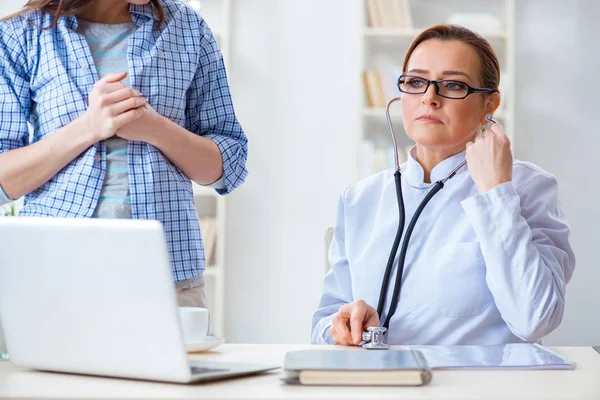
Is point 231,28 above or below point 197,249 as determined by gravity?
above

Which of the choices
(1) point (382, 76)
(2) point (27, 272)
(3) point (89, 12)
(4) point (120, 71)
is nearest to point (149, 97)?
(4) point (120, 71)

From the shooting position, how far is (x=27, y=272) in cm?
97

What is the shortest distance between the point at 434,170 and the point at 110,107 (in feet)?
2.39

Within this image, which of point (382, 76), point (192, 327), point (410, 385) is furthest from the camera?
point (382, 76)

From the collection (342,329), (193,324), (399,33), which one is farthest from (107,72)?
(399,33)

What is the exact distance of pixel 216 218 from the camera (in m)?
3.86

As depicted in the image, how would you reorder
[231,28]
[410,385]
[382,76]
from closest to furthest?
[410,385] < [382,76] < [231,28]

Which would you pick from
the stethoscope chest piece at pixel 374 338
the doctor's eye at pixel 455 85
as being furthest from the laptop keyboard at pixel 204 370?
the doctor's eye at pixel 455 85

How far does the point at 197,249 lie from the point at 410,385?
0.75 m

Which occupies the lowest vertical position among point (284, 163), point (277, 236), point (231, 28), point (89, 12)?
point (277, 236)

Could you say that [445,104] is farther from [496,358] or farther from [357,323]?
[496,358]

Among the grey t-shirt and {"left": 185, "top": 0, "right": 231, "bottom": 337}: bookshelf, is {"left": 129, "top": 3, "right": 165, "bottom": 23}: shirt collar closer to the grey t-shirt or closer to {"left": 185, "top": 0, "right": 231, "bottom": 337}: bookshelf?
the grey t-shirt

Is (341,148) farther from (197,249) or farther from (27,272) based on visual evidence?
(27,272)

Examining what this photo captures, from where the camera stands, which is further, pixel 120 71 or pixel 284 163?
pixel 284 163
